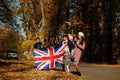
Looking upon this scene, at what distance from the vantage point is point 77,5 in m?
42.9

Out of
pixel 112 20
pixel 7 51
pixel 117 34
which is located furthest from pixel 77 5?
pixel 7 51

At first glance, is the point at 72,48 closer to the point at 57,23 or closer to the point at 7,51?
the point at 57,23

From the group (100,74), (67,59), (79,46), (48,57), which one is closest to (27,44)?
(48,57)

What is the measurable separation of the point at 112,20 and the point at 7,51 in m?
15.5

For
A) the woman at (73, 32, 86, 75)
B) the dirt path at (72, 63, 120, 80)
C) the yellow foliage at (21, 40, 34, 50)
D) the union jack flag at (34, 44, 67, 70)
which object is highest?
the woman at (73, 32, 86, 75)

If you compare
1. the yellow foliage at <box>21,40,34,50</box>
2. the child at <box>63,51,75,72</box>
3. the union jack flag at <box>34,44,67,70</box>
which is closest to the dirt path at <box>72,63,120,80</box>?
the child at <box>63,51,75,72</box>

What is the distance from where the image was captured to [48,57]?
18.8 meters

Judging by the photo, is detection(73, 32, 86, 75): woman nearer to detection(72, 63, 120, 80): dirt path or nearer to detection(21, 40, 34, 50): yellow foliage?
detection(72, 63, 120, 80): dirt path

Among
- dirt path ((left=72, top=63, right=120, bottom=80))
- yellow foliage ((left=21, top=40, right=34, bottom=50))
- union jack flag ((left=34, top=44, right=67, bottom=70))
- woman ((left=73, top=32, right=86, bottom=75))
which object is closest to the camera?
dirt path ((left=72, top=63, right=120, bottom=80))

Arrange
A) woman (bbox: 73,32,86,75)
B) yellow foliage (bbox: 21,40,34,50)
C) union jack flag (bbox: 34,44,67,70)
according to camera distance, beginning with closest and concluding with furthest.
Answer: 1. woman (bbox: 73,32,86,75)
2. union jack flag (bbox: 34,44,67,70)
3. yellow foliage (bbox: 21,40,34,50)

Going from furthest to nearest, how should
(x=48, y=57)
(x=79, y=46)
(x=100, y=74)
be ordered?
1. (x=48, y=57)
2. (x=100, y=74)
3. (x=79, y=46)

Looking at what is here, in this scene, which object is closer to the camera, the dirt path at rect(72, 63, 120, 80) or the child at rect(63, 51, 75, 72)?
the dirt path at rect(72, 63, 120, 80)

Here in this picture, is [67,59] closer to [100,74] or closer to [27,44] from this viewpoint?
[100,74]

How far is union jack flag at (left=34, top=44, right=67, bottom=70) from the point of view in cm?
1867
